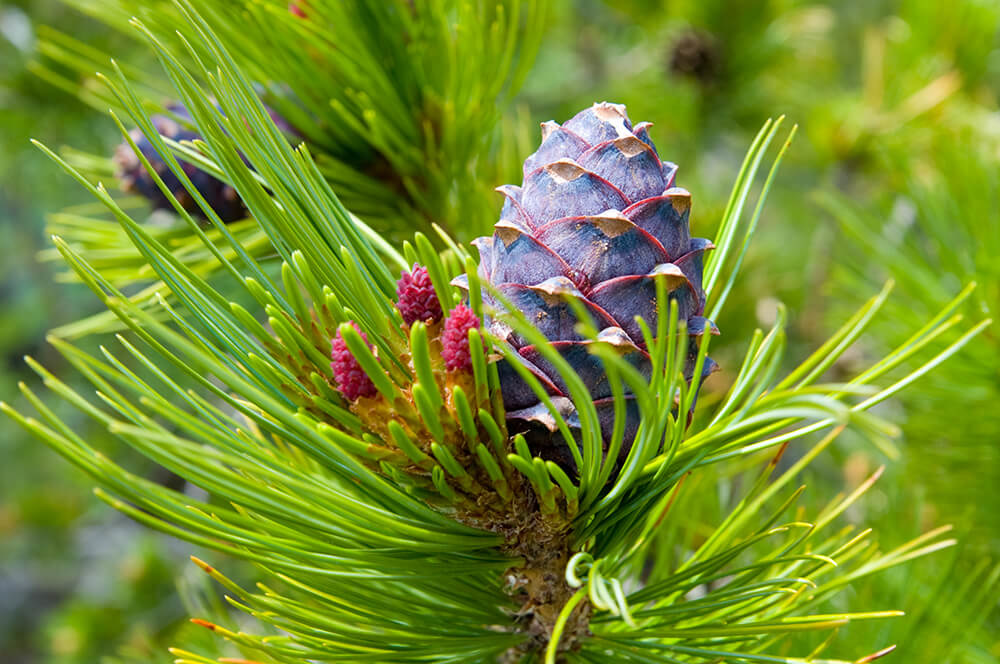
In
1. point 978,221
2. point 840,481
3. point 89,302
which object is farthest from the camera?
point 89,302

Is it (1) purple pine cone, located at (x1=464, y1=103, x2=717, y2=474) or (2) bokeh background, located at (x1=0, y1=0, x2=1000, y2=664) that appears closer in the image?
(1) purple pine cone, located at (x1=464, y1=103, x2=717, y2=474)

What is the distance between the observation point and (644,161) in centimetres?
40

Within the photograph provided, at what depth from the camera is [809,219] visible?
215 centimetres

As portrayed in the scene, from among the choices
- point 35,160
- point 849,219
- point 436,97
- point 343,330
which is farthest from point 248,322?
point 35,160

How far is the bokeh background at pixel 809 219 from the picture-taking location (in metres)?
0.80

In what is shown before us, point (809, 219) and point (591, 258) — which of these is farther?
point (809, 219)

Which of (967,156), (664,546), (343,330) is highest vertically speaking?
(967,156)

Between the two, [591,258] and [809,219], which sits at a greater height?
[809,219]

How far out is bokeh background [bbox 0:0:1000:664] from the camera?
80 cm

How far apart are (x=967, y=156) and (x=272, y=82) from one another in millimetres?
802

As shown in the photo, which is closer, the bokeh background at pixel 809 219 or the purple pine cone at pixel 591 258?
the purple pine cone at pixel 591 258

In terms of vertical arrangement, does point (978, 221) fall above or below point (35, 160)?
below

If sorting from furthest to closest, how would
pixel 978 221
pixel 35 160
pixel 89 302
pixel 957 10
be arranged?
pixel 89 302 < pixel 35 160 < pixel 957 10 < pixel 978 221

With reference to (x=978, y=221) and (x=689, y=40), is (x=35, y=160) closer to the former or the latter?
(x=689, y=40)
